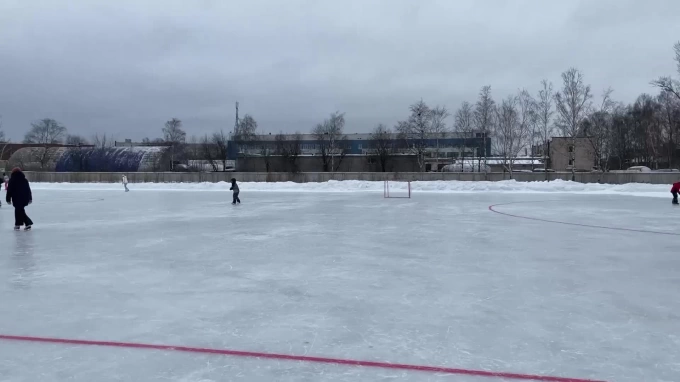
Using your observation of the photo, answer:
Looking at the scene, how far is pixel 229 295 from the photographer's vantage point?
19.9 feet

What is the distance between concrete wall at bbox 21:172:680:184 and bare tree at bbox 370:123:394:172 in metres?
16.5

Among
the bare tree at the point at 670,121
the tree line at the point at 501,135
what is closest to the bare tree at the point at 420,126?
the tree line at the point at 501,135

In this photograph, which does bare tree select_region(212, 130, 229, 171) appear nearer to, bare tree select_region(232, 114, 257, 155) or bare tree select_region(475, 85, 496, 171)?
bare tree select_region(232, 114, 257, 155)

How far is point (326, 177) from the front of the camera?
35281 millimetres

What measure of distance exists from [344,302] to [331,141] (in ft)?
159

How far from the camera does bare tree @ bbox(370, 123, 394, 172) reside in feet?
171

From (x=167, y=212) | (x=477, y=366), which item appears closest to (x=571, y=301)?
(x=477, y=366)

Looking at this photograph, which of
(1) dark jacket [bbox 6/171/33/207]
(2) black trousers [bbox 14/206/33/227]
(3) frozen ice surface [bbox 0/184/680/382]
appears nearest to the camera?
(3) frozen ice surface [bbox 0/184/680/382]

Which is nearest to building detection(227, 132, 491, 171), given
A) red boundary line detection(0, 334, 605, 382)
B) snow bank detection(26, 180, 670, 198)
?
snow bank detection(26, 180, 670, 198)

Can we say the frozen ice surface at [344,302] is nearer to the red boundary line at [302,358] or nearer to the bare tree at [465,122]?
the red boundary line at [302,358]

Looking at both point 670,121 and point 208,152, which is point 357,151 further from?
point 670,121

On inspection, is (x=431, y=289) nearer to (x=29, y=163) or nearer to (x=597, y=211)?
(x=597, y=211)

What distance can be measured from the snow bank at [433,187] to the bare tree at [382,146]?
1952 centimetres

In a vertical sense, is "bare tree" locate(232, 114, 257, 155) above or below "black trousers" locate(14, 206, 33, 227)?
above
